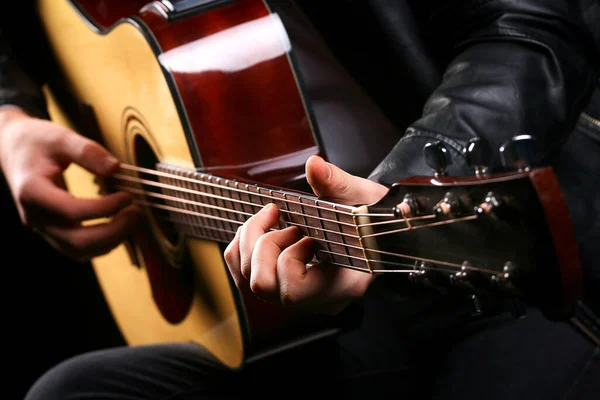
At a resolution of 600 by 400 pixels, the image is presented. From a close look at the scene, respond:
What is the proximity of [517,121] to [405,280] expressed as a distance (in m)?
0.23

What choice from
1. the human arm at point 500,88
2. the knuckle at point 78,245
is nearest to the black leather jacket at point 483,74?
the human arm at point 500,88

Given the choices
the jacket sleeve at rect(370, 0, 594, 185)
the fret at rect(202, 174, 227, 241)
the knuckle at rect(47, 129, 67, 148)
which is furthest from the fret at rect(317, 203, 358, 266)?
the knuckle at rect(47, 129, 67, 148)

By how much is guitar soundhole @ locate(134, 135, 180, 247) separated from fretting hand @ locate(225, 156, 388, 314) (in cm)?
41

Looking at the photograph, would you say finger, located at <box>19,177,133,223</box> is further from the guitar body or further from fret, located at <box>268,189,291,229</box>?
fret, located at <box>268,189,291,229</box>

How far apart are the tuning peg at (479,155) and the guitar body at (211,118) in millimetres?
350

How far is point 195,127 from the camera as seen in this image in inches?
37.2

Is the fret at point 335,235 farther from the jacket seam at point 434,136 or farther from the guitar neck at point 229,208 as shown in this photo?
the jacket seam at point 434,136

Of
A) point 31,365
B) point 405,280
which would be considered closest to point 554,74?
point 405,280

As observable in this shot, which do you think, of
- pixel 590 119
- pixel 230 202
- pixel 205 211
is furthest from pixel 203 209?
pixel 590 119

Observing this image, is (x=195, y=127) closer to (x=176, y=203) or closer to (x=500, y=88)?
(x=176, y=203)

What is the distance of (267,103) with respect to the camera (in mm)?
943

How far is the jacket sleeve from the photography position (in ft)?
2.51

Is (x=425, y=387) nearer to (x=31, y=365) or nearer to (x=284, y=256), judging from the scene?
(x=284, y=256)

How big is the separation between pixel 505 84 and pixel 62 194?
80 cm
